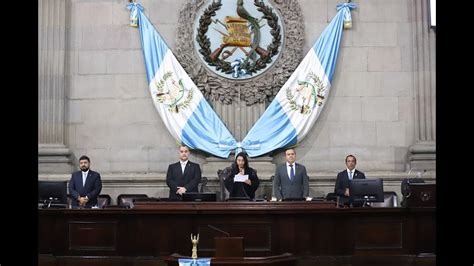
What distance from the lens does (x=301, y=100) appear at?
41.7ft

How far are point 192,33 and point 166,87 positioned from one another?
3.37ft

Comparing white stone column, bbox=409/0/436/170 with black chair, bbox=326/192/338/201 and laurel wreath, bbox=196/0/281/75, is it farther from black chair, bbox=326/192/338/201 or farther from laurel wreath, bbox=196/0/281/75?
laurel wreath, bbox=196/0/281/75

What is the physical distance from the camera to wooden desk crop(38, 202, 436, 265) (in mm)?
9406

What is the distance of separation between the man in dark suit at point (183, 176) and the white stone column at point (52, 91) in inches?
89.4

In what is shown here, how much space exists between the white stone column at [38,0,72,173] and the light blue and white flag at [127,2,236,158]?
134 centimetres

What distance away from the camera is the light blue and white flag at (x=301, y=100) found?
1262 centimetres

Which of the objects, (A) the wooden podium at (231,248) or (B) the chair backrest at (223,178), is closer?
(A) the wooden podium at (231,248)

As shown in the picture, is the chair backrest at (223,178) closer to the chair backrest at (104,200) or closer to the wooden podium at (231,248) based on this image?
the chair backrest at (104,200)

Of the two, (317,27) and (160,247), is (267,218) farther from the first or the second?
(317,27)

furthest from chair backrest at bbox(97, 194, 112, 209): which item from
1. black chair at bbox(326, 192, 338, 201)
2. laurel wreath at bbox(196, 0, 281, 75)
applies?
black chair at bbox(326, 192, 338, 201)

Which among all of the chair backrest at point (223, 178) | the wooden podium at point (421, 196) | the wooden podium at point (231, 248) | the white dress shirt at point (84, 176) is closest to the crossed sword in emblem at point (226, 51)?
the chair backrest at point (223, 178)

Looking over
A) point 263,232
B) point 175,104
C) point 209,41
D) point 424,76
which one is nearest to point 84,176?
point 175,104

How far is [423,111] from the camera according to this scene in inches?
498

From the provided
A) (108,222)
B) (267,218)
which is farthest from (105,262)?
(267,218)
